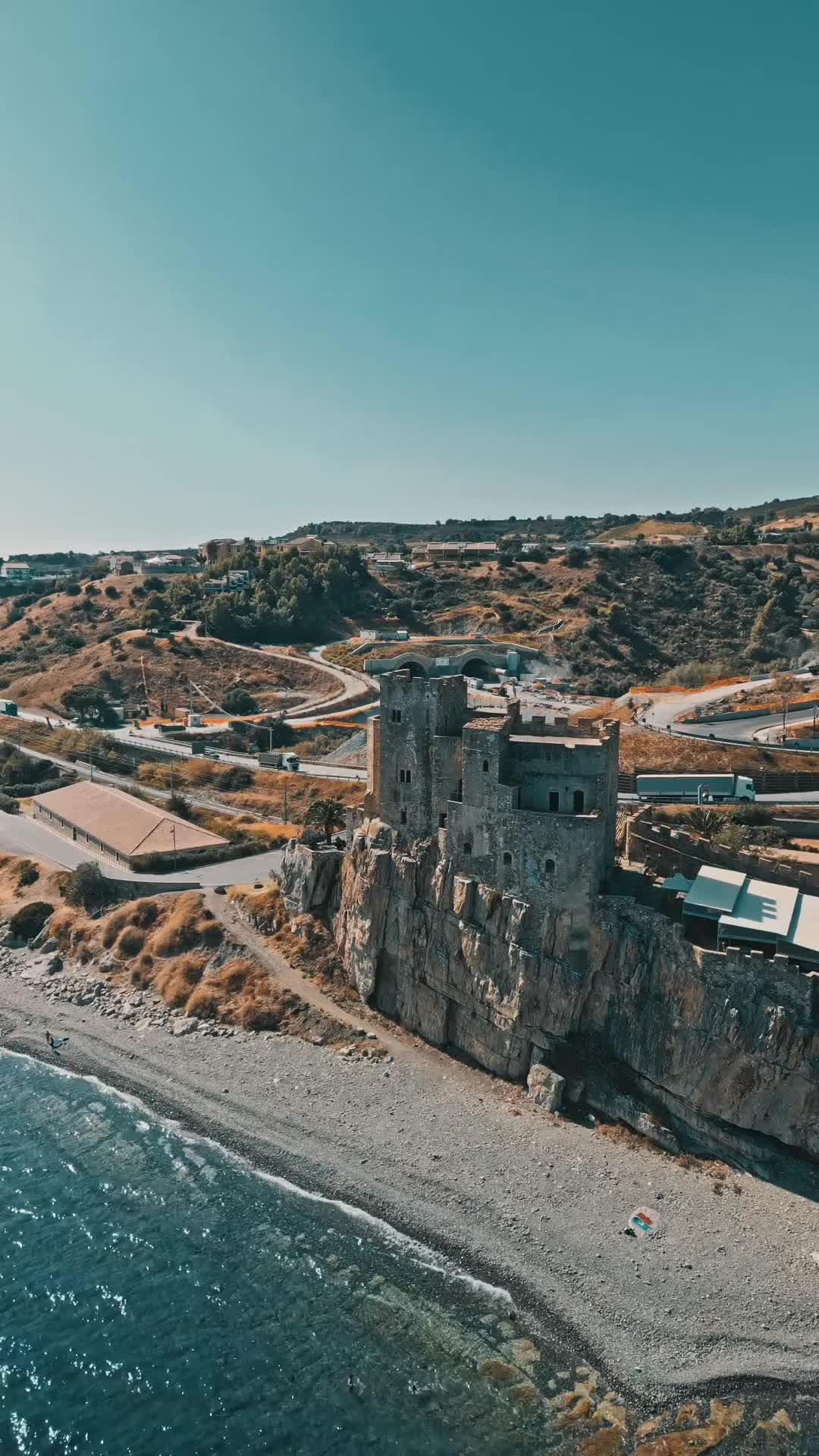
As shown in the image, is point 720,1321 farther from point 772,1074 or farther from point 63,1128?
point 63,1128

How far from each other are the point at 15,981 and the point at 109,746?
38.1m

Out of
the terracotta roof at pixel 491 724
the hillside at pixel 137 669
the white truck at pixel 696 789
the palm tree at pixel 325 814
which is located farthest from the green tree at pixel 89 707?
the terracotta roof at pixel 491 724

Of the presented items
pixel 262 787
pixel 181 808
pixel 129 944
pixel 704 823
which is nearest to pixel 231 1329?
pixel 129 944

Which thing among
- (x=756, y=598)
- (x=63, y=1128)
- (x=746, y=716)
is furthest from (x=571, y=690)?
(x=63, y=1128)

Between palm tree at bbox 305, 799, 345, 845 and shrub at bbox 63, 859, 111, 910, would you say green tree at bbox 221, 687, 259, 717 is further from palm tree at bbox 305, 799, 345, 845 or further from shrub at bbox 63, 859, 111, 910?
palm tree at bbox 305, 799, 345, 845

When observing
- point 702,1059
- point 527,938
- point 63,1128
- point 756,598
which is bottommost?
point 63,1128

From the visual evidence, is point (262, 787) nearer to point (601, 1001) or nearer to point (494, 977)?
point (494, 977)

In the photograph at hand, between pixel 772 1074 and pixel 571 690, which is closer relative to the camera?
pixel 772 1074

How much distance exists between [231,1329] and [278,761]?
5488 cm

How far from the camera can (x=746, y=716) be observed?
81.1 metres

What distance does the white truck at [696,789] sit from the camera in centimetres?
6294

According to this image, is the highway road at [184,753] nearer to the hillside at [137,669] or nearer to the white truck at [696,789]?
the hillside at [137,669]

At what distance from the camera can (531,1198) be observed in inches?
1329

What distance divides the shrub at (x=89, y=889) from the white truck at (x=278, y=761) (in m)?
24.4
